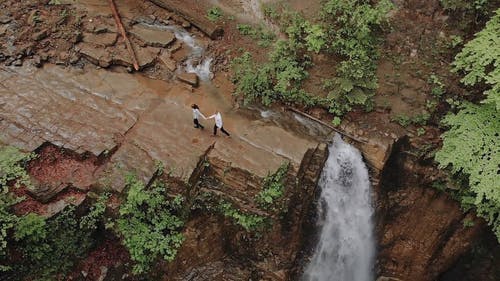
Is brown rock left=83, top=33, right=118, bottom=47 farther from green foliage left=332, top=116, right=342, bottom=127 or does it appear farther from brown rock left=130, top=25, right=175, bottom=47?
green foliage left=332, top=116, right=342, bottom=127

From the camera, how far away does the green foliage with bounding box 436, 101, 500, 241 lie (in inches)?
362

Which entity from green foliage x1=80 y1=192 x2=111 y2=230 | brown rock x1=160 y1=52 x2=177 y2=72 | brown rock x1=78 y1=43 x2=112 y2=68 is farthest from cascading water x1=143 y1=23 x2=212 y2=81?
green foliage x1=80 y1=192 x2=111 y2=230

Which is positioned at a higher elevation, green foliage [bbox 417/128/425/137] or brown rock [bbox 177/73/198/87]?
green foliage [bbox 417/128/425/137]

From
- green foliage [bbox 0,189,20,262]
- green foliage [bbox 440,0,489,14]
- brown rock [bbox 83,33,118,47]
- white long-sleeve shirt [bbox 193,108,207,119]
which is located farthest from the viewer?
brown rock [bbox 83,33,118,47]

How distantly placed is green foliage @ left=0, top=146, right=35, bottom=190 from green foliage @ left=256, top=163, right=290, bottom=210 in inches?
198

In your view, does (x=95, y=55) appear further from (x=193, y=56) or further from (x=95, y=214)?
(x=95, y=214)

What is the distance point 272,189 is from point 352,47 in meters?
4.43

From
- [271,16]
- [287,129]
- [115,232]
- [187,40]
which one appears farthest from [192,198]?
[271,16]

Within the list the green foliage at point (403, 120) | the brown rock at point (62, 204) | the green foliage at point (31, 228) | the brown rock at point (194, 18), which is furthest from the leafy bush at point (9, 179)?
the green foliage at point (403, 120)

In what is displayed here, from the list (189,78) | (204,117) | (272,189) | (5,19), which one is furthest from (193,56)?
(5,19)

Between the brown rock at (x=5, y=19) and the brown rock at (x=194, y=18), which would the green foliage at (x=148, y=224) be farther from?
the brown rock at (x=5, y=19)

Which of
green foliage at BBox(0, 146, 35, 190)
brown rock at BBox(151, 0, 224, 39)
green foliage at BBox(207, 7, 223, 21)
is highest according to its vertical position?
green foliage at BBox(207, 7, 223, 21)

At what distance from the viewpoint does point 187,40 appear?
12.2 metres

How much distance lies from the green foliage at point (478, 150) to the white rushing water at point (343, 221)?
2.07 m
